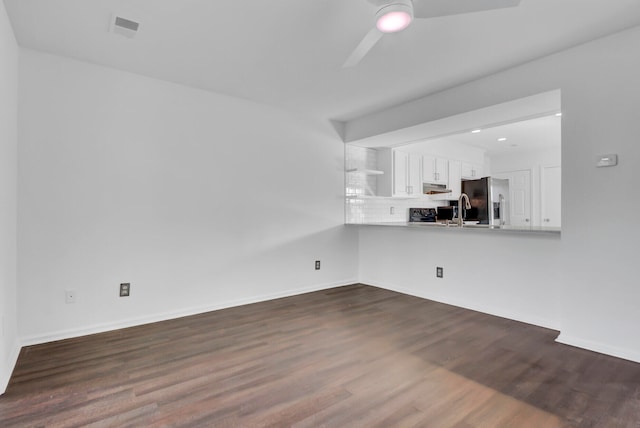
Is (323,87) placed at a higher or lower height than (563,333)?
higher

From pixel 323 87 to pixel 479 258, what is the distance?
2.50 m

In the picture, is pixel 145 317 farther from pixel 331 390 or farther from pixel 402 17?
pixel 402 17

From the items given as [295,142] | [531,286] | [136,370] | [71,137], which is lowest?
[136,370]

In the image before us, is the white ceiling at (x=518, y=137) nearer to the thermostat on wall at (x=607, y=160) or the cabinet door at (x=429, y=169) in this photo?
the cabinet door at (x=429, y=169)

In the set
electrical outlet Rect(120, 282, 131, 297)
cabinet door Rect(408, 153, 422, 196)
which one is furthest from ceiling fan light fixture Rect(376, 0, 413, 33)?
cabinet door Rect(408, 153, 422, 196)

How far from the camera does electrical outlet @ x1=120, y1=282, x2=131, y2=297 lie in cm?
311

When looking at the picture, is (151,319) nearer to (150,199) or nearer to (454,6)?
(150,199)

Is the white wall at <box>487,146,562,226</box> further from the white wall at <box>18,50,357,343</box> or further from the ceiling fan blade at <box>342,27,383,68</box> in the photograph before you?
the ceiling fan blade at <box>342,27,383,68</box>

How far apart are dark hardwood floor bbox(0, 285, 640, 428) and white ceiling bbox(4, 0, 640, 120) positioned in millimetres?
2392

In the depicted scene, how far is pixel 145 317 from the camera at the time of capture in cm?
323

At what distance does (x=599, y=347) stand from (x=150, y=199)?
4.05 metres

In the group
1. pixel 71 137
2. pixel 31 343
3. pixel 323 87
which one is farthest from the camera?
pixel 323 87

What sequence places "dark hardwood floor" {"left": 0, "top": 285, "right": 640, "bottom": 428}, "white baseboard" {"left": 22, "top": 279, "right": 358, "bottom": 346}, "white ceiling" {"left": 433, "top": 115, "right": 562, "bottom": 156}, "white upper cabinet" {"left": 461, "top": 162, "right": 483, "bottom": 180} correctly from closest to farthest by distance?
1. "dark hardwood floor" {"left": 0, "top": 285, "right": 640, "bottom": 428}
2. "white baseboard" {"left": 22, "top": 279, "right": 358, "bottom": 346}
3. "white ceiling" {"left": 433, "top": 115, "right": 562, "bottom": 156}
4. "white upper cabinet" {"left": 461, "top": 162, "right": 483, "bottom": 180}

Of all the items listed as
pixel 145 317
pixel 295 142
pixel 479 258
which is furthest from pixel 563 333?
pixel 145 317
